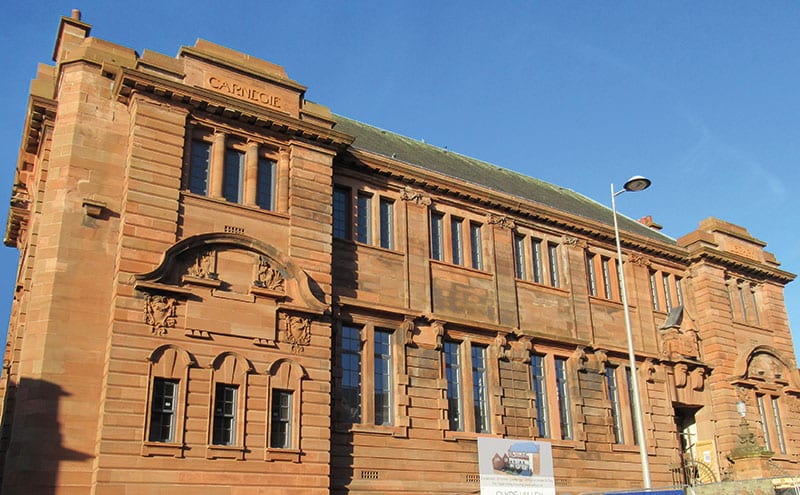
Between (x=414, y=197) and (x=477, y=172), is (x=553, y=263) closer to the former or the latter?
(x=477, y=172)

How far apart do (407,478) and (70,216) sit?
12588mm

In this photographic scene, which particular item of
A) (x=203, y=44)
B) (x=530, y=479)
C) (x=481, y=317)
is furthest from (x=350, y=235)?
Answer: (x=530, y=479)

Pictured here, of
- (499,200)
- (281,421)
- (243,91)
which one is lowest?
(281,421)

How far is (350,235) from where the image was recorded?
28.1 metres

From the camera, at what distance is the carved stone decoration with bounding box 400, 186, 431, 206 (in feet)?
97.9

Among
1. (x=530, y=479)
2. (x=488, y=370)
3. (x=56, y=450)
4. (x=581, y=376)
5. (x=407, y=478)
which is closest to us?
(x=56, y=450)

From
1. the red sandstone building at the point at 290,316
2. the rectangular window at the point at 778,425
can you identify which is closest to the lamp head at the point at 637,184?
the red sandstone building at the point at 290,316

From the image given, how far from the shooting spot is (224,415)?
22.5 meters

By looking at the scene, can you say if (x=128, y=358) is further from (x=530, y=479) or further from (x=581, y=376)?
(x=581, y=376)

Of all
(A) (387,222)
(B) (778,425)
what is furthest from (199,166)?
(B) (778,425)

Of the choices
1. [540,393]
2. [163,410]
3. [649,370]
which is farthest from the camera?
[649,370]

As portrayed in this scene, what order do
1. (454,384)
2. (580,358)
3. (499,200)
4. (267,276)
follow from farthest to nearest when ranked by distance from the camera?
(499,200), (580,358), (454,384), (267,276)

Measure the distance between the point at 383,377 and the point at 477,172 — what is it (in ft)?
46.9

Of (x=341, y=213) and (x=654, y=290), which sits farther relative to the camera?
(x=654, y=290)
